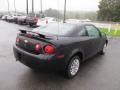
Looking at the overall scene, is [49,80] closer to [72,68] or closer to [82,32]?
[72,68]

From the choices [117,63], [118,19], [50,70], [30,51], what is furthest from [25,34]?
[118,19]

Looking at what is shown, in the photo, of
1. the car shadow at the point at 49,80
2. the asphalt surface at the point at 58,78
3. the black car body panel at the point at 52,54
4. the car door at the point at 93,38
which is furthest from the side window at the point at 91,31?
the car shadow at the point at 49,80

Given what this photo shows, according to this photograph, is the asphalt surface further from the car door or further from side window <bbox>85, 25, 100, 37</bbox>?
side window <bbox>85, 25, 100, 37</bbox>

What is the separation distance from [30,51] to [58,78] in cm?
107

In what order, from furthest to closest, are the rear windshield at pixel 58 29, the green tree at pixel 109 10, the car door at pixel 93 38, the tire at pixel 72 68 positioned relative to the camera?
the green tree at pixel 109 10, the car door at pixel 93 38, the rear windshield at pixel 58 29, the tire at pixel 72 68

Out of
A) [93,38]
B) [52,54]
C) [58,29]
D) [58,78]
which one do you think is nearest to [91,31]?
[93,38]

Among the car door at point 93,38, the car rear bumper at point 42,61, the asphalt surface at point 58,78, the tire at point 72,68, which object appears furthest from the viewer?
the car door at point 93,38

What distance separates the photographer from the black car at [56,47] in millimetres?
4109

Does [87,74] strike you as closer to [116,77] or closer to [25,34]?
[116,77]

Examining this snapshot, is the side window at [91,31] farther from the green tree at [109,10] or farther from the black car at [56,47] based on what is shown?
the green tree at [109,10]

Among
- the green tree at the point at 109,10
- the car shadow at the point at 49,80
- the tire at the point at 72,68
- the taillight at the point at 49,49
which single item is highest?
the green tree at the point at 109,10

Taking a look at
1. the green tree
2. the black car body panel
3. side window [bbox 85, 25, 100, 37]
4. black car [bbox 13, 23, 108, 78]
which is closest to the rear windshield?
black car [bbox 13, 23, 108, 78]

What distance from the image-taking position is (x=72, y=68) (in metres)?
4.78

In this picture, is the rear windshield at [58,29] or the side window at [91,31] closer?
the rear windshield at [58,29]
